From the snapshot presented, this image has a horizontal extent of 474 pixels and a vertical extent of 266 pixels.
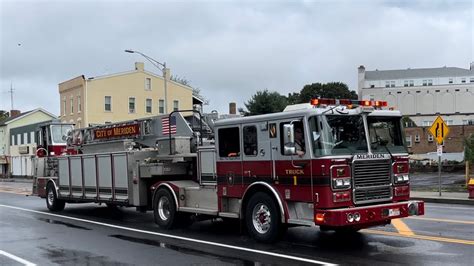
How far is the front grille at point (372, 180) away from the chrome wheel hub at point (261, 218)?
1721mm

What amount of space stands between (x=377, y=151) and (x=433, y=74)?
405ft

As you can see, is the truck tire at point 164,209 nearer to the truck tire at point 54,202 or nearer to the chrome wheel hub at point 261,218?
the chrome wheel hub at point 261,218

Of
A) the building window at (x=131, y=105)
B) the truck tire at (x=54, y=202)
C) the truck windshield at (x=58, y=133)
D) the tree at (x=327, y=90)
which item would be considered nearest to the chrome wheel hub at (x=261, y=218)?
the truck tire at (x=54, y=202)

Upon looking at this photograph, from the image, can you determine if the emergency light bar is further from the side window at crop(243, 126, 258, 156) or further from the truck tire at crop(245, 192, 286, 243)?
the truck tire at crop(245, 192, 286, 243)

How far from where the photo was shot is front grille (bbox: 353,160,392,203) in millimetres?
9484

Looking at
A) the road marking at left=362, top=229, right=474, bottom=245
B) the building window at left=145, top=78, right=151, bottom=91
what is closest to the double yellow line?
the road marking at left=362, top=229, right=474, bottom=245

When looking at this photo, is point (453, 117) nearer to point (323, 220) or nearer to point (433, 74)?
point (433, 74)

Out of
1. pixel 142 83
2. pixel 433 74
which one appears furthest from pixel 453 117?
pixel 142 83

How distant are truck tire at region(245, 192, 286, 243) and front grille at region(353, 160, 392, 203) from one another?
1.53m

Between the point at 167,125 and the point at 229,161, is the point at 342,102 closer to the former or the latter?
the point at 229,161

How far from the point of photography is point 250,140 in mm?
10688

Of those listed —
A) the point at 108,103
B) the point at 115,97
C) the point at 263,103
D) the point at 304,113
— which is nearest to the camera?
the point at 304,113

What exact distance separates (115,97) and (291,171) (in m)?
49.9

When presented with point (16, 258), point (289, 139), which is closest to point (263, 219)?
point (289, 139)
